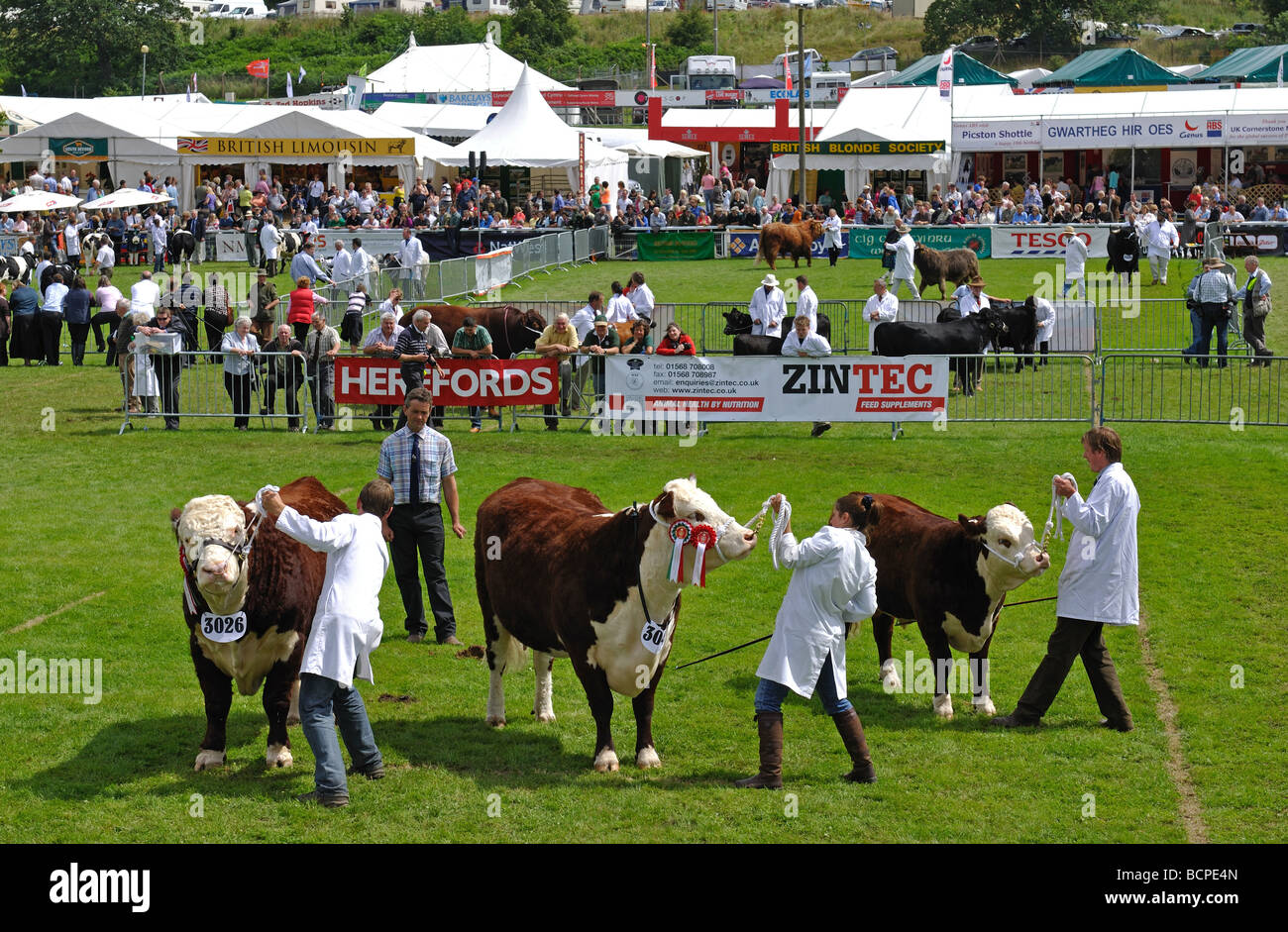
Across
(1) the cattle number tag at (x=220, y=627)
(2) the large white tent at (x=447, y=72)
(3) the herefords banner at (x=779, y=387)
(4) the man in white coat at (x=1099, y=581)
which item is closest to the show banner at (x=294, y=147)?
(3) the herefords banner at (x=779, y=387)

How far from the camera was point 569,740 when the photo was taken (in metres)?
10.4

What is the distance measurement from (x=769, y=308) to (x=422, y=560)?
43.0 ft

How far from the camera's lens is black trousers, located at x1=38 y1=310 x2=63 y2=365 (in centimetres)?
2770

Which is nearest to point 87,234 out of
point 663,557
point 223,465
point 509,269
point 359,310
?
point 509,269

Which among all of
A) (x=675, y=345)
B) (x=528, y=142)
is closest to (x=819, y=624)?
(x=675, y=345)

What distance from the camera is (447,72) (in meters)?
77.5

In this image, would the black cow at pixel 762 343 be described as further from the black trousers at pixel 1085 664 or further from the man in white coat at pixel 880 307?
the black trousers at pixel 1085 664

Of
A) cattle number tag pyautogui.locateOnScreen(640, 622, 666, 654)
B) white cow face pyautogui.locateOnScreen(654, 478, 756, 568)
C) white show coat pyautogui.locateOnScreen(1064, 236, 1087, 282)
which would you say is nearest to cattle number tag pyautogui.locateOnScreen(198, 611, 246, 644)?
cattle number tag pyautogui.locateOnScreen(640, 622, 666, 654)

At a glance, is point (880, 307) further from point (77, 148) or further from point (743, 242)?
point (77, 148)

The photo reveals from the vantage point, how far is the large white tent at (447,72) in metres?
76.1

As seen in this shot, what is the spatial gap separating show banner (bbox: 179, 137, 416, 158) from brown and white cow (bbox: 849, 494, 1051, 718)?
38.3 m

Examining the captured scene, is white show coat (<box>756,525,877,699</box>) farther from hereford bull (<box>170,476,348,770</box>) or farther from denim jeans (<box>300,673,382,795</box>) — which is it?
hereford bull (<box>170,476,348,770</box>)

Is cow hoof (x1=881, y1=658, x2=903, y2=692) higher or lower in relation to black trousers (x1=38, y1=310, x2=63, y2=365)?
lower

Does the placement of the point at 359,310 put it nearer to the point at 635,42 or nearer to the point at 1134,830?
the point at 1134,830
